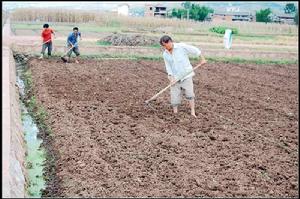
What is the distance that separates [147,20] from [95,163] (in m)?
34.9

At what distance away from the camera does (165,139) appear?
6961 mm

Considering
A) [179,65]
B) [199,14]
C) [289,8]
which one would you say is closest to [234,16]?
[289,8]

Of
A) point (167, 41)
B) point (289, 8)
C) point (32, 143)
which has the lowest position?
point (32, 143)

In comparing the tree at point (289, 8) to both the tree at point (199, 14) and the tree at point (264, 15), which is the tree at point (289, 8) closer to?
the tree at point (264, 15)

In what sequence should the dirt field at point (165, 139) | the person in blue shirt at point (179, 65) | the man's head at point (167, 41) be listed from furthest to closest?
the person in blue shirt at point (179, 65) < the man's head at point (167, 41) < the dirt field at point (165, 139)

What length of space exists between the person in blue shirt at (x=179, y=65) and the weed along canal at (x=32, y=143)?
101 inches

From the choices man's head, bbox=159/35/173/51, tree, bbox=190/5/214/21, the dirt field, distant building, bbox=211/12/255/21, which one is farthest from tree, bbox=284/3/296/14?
man's head, bbox=159/35/173/51

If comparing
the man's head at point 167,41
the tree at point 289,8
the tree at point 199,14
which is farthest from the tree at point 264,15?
the man's head at point 167,41

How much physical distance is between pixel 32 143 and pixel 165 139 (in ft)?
6.98

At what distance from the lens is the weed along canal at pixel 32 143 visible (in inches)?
220

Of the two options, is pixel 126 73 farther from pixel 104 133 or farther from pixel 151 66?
pixel 104 133

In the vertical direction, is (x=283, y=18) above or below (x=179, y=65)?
above

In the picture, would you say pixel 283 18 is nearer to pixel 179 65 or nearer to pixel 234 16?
pixel 234 16

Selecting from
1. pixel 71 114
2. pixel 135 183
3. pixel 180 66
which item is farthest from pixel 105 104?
pixel 135 183
